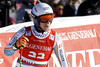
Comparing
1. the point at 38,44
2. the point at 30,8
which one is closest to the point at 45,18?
the point at 38,44

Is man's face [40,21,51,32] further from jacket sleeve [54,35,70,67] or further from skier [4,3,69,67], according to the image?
jacket sleeve [54,35,70,67]

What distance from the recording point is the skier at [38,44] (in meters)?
3.94

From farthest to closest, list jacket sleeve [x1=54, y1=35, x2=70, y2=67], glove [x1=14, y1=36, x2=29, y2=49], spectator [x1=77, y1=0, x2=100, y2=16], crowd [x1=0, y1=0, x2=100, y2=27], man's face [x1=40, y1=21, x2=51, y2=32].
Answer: spectator [x1=77, y1=0, x2=100, y2=16]
crowd [x1=0, y1=0, x2=100, y2=27]
jacket sleeve [x1=54, y1=35, x2=70, y2=67]
man's face [x1=40, y1=21, x2=51, y2=32]
glove [x1=14, y1=36, x2=29, y2=49]

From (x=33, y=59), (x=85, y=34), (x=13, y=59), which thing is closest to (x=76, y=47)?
(x=85, y=34)

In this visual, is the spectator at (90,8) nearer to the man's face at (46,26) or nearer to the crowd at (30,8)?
the crowd at (30,8)

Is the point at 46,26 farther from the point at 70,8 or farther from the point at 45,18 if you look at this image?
the point at 70,8

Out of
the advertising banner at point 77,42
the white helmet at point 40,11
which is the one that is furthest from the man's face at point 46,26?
the advertising banner at point 77,42

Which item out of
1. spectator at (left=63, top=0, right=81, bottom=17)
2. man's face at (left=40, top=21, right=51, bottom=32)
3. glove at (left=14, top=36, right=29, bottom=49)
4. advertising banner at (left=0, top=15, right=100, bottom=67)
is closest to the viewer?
glove at (left=14, top=36, right=29, bottom=49)

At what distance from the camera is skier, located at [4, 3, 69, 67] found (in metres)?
3.94

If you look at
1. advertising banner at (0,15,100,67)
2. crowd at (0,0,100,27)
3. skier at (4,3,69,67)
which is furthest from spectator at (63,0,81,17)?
skier at (4,3,69,67)

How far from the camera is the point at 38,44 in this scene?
4.05 m

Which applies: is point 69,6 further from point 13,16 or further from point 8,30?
point 8,30

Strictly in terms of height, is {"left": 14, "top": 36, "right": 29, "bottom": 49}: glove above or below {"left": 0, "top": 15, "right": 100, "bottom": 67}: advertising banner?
above

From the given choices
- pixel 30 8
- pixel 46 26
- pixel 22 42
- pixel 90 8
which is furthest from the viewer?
pixel 90 8
